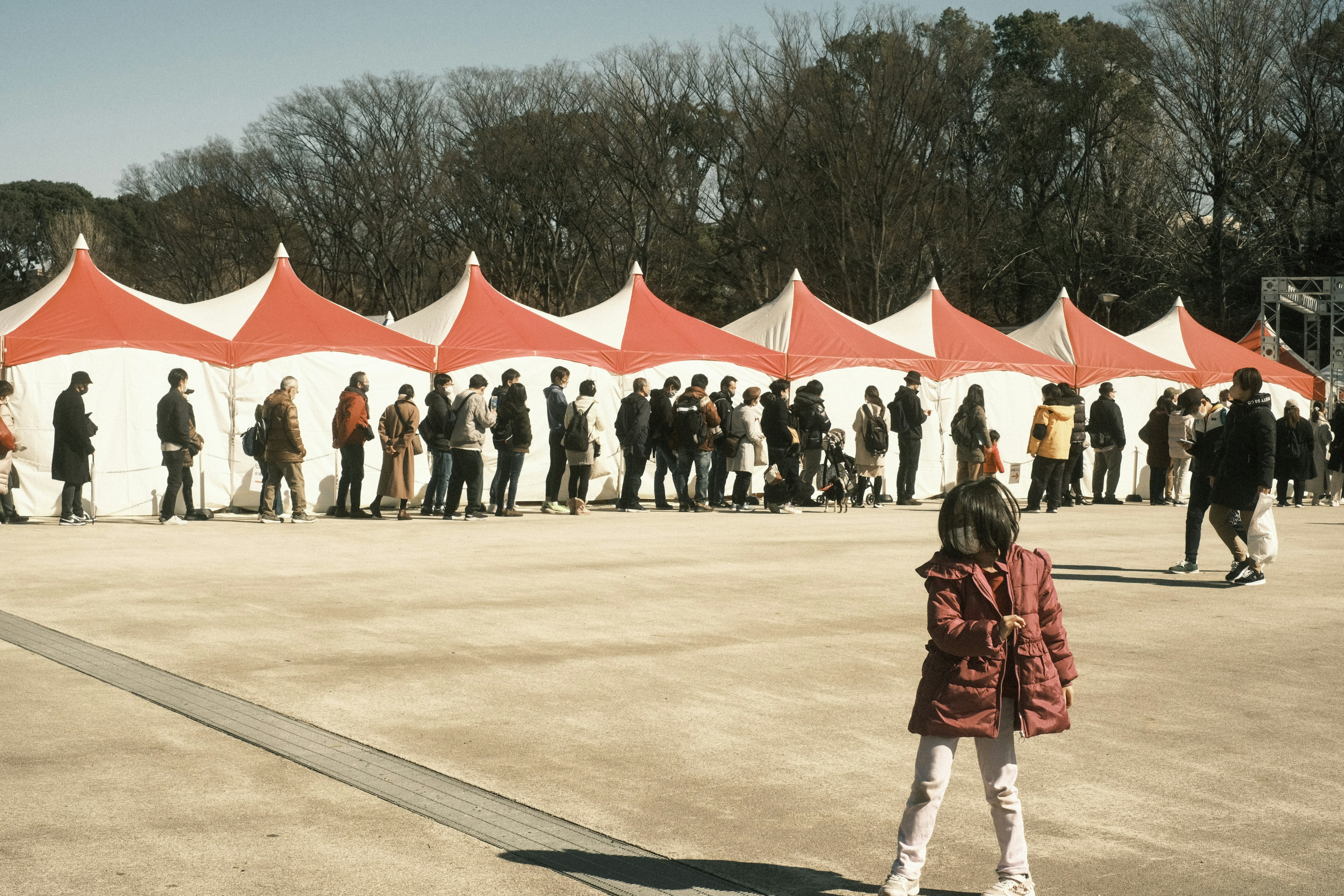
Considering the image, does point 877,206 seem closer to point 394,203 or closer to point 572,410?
point 394,203

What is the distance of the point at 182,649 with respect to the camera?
741cm

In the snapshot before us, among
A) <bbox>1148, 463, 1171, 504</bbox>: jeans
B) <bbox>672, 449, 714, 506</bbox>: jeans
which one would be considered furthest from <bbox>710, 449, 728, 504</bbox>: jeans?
<bbox>1148, 463, 1171, 504</bbox>: jeans

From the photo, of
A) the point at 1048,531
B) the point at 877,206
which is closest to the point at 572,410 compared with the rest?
the point at 1048,531

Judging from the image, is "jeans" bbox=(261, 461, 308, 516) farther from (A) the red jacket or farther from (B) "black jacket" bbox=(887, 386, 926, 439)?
(B) "black jacket" bbox=(887, 386, 926, 439)

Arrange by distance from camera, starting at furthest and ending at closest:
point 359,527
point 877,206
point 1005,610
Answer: point 877,206, point 359,527, point 1005,610

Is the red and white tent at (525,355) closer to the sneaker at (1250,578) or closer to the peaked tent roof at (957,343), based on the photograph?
the peaked tent roof at (957,343)

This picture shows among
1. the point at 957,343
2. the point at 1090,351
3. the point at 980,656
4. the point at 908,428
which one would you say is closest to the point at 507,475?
the point at 908,428

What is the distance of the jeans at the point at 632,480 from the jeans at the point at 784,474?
172cm

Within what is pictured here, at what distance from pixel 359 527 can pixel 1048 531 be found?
7761 millimetres

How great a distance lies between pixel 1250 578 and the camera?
10500mm

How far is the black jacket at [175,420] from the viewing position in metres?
14.8

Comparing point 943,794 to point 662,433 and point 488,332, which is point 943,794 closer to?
point 662,433

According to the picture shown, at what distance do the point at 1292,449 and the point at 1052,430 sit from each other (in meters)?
3.26

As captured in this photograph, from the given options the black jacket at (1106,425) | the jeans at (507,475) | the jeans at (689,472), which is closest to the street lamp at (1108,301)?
the black jacket at (1106,425)
